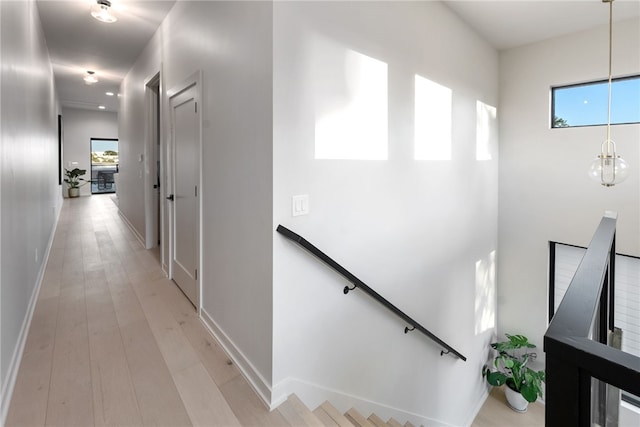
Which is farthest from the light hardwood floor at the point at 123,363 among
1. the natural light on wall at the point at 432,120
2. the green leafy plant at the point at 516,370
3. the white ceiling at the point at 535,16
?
the white ceiling at the point at 535,16

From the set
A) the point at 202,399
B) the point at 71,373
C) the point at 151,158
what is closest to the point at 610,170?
the point at 202,399

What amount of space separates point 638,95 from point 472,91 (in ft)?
6.03

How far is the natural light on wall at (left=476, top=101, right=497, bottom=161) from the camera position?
Result: 394 cm

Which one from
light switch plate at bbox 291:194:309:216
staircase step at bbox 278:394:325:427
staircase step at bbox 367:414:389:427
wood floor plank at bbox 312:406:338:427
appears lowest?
staircase step at bbox 367:414:389:427

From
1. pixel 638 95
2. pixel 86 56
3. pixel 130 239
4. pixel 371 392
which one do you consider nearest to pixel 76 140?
pixel 86 56

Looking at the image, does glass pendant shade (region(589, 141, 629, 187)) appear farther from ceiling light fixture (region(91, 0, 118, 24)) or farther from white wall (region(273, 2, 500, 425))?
ceiling light fixture (region(91, 0, 118, 24))

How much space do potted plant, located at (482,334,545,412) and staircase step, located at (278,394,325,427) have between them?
12.7ft

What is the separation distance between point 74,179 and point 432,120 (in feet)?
38.2

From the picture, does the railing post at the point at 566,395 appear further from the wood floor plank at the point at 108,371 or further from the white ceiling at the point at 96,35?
the white ceiling at the point at 96,35

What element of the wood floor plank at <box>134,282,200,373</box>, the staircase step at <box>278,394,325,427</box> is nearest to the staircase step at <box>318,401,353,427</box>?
the staircase step at <box>278,394,325,427</box>

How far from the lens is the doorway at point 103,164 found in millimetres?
10960

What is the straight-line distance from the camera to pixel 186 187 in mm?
3021

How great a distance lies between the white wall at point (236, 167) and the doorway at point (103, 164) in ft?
33.3

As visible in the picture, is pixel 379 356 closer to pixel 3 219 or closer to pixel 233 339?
pixel 233 339
